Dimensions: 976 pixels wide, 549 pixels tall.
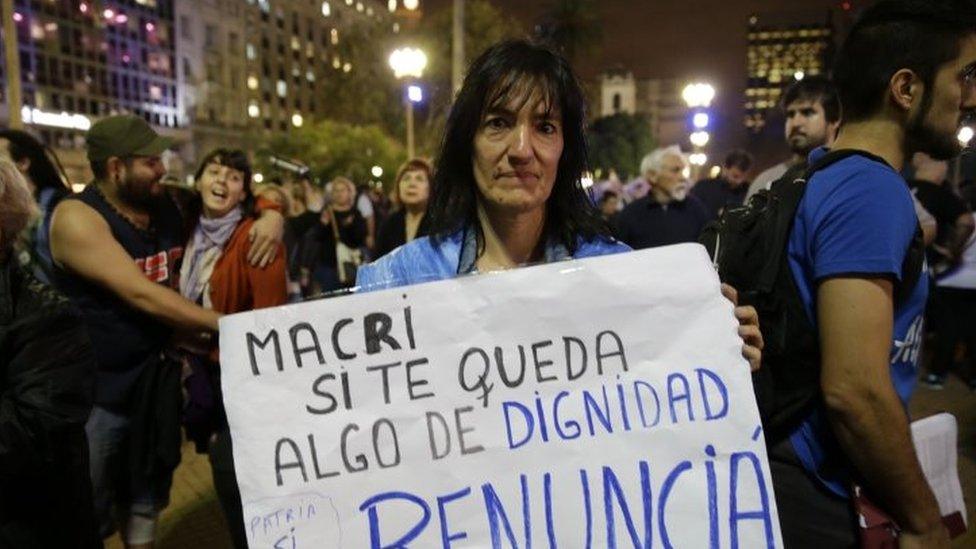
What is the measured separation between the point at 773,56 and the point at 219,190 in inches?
4992

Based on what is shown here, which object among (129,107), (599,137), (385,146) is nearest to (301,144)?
(385,146)

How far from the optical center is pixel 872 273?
5.27 ft

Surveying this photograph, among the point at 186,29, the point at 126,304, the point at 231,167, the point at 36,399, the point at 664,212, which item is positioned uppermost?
the point at 186,29

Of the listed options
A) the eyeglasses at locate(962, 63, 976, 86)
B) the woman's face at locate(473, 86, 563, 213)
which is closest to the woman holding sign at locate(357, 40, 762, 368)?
the woman's face at locate(473, 86, 563, 213)

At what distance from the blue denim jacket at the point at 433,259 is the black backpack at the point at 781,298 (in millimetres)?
375

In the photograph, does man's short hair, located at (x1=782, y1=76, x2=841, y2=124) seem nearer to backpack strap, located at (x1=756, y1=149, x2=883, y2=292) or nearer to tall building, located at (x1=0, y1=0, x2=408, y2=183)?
backpack strap, located at (x1=756, y1=149, x2=883, y2=292)

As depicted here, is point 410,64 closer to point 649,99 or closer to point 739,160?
point 739,160

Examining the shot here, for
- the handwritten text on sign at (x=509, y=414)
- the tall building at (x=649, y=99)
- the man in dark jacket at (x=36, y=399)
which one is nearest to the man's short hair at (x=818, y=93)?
the handwritten text on sign at (x=509, y=414)

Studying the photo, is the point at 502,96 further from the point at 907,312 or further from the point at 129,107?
the point at 129,107

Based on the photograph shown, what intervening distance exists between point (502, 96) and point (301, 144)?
56814 millimetres

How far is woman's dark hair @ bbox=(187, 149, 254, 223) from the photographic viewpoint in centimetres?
403

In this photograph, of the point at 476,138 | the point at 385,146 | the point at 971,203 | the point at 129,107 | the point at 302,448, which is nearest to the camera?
the point at 302,448

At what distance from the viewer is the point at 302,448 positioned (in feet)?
5.01

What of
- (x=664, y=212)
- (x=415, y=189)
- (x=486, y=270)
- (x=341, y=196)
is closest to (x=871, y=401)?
(x=486, y=270)
